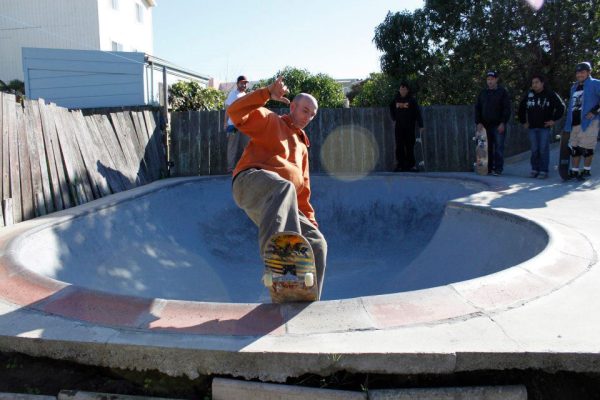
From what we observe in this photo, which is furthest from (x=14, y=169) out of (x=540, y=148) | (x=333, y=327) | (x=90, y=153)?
(x=540, y=148)

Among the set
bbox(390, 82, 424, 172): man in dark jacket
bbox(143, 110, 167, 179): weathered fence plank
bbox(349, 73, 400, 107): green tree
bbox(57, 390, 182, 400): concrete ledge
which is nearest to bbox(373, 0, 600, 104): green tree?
bbox(349, 73, 400, 107): green tree

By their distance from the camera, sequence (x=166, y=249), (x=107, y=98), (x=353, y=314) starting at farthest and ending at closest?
(x=107, y=98)
(x=166, y=249)
(x=353, y=314)

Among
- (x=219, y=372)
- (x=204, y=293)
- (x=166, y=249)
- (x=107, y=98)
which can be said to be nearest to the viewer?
(x=219, y=372)

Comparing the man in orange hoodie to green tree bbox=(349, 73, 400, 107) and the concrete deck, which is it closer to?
the concrete deck

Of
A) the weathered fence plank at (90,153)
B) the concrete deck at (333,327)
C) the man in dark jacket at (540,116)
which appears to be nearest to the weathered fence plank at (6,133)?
the weathered fence plank at (90,153)

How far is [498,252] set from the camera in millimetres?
4879

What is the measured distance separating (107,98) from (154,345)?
13288 millimetres

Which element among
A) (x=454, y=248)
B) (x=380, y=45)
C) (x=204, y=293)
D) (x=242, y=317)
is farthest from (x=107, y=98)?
(x=242, y=317)

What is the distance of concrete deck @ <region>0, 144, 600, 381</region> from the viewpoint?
2412mm

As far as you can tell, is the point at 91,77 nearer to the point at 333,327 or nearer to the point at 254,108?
the point at 254,108

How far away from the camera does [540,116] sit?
8617 mm

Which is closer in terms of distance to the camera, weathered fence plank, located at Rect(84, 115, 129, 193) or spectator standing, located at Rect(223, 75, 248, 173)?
weathered fence plank, located at Rect(84, 115, 129, 193)

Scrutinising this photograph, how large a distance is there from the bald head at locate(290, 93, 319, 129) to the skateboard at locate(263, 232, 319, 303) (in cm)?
121

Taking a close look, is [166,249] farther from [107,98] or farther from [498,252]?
[107,98]
